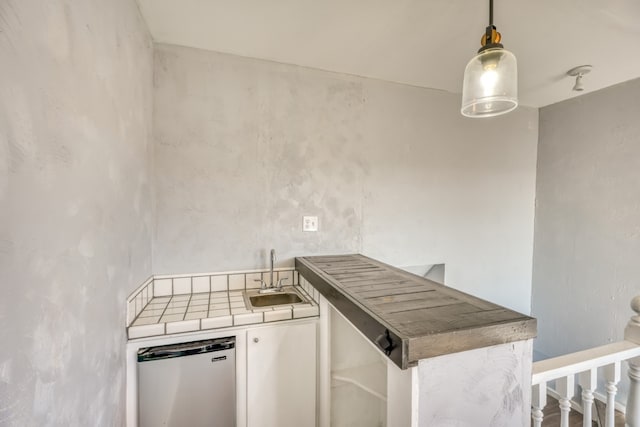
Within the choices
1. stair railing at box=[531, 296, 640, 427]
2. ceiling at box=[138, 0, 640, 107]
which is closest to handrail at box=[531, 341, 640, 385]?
stair railing at box=[531, 296, 640, 427]

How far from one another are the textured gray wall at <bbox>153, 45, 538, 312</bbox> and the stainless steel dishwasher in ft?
1.97

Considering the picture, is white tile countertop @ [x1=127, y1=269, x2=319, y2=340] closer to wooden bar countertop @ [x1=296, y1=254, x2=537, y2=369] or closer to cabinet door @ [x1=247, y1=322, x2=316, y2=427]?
cabinet door @ [x1=247, y1=322, x2=316, y2=427]

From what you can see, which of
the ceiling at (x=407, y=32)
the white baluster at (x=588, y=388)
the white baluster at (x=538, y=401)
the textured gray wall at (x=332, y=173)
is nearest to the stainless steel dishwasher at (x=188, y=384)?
the textured gray wall at (x=332, y=173)

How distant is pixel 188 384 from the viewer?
1.32 m

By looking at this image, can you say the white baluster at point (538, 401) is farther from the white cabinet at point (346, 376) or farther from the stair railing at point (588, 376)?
the white cabinet at point (346, 376)

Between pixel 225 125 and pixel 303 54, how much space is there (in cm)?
71

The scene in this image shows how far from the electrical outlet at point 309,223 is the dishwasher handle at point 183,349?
2.98ft

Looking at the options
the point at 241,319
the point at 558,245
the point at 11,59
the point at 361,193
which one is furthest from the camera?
the point at 558,245

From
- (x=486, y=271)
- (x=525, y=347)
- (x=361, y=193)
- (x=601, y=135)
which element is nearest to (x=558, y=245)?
(x=486, y=271)

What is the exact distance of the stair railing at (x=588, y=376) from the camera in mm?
942

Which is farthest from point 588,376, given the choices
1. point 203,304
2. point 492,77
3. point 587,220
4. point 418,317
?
point 587,220

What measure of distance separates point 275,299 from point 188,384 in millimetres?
679

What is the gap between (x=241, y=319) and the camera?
1438 millimetres

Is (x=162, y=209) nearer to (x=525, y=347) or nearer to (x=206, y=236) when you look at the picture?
(x=206, y=236)
